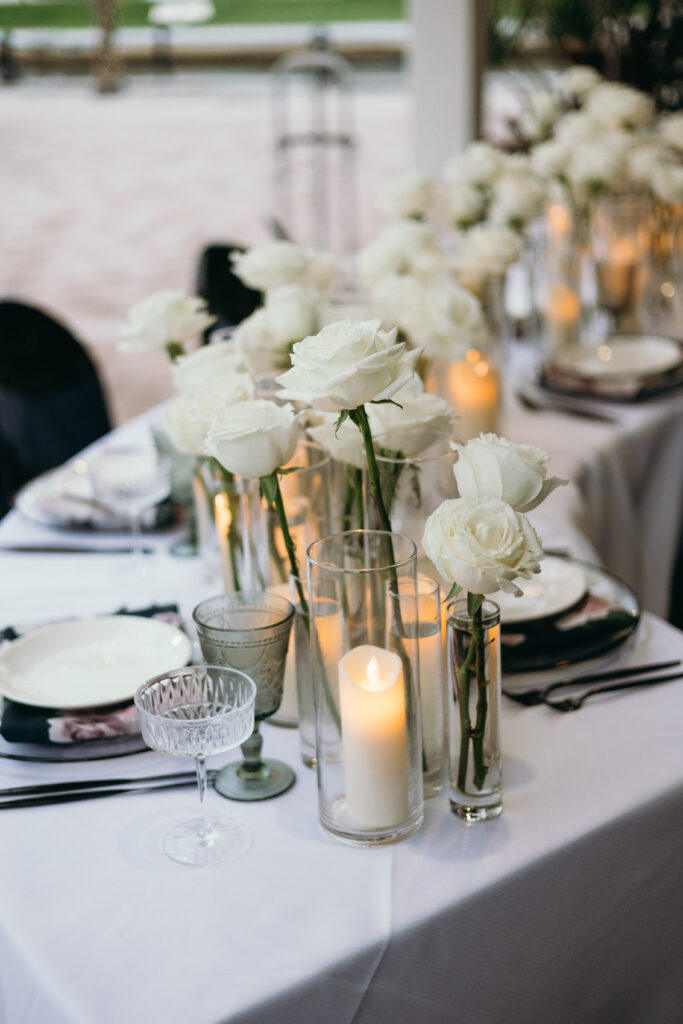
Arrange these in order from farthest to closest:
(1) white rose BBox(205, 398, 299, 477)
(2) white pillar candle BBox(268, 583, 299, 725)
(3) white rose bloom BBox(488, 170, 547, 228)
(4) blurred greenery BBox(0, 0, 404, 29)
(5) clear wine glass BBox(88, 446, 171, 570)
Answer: (4) blurred greenery BBox(0, 0, 404, 29) → (3) white rose bloom BBox(488, 170, 547, 228) → (5) clear wine glass BBox(88, 446, 171, 570) → (2) white pillar candle BBox(268, 583, 299, 725) → (1) white rose BBox(205, 398, 299, 477)

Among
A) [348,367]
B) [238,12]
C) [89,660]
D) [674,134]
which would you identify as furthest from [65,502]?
[238,12]

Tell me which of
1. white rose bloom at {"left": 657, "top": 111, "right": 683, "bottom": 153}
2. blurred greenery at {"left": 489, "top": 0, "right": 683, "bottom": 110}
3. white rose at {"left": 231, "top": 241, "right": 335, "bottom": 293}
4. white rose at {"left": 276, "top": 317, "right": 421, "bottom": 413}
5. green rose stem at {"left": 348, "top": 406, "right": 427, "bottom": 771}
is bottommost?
green rose stem at {"left": 348, "top": 406, "right": 427, "bottom": 771}

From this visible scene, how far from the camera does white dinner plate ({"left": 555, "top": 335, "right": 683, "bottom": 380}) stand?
2445mm

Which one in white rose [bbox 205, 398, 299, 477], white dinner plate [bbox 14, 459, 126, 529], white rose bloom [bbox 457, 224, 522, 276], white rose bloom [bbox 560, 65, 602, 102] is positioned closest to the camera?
white rose [bbox 205, 398, 299, 477]

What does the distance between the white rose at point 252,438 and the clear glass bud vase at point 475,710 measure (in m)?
0.20

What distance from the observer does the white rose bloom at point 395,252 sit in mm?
1908

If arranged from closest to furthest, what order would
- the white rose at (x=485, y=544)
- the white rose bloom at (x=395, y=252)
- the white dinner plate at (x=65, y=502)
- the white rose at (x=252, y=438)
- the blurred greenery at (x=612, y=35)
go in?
the white rose at (x=485, y=544)
the white rose at (x=252, y=438)
the white dinner plate at (x=65, y=502)
the white rose bloom at (x=395, y=252)
the blurred greenery at (x=612, y=35)

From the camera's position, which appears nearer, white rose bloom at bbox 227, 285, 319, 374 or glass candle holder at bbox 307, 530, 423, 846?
glass candle holder at bbox 307, 530, 423, 846

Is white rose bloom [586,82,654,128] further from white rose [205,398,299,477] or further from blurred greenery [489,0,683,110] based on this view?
white rose [205,398,299,477]

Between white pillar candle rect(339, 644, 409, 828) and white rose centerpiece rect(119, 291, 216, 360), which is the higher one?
white rose centerpiece rect(119, 291, 216, 360)

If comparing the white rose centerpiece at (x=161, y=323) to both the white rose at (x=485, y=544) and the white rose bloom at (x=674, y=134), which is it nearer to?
the white rose at (x=485, y=544)

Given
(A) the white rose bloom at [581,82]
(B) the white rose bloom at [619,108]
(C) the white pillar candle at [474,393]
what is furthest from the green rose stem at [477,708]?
(A) the white rose bloom at [581,82]

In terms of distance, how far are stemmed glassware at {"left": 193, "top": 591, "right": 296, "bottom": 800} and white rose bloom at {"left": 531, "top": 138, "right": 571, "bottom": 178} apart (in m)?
1.90

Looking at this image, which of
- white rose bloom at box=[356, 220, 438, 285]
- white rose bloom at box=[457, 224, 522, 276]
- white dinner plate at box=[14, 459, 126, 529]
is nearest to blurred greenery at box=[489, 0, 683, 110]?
white rose bloom at box=[457, 224, 522, 276]
